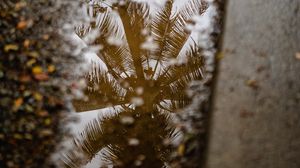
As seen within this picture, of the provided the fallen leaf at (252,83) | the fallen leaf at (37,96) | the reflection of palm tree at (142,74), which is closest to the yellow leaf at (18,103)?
the fallen leaf at (37,96)

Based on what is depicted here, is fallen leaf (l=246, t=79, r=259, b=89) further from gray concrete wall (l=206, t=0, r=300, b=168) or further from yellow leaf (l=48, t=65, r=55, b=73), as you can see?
yellow leaf (l=48, t=65, r=55, b=73)

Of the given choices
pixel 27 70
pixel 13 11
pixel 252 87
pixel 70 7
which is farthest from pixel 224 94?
pixel 70 7

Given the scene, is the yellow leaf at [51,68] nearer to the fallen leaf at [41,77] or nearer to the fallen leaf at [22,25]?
the fallen leaf at [41,77]

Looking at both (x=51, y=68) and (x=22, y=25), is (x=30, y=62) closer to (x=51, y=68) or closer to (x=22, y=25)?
(x=51, y=68)

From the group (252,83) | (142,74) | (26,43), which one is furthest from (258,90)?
(142,74)

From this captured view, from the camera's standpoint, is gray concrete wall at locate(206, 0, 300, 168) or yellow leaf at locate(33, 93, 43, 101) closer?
gray concrete wall at locate(206, 0, 300, 168)

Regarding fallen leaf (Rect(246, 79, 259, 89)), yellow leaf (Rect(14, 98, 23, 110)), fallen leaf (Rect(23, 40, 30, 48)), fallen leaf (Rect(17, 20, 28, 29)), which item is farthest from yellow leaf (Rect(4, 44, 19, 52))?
fallen leaf (Rect(246, 79, 259, 89))
